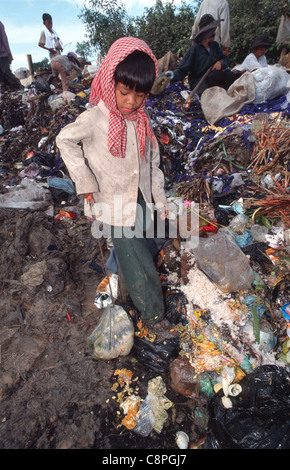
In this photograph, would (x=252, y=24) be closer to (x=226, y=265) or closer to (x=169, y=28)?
(x=169, y=28)

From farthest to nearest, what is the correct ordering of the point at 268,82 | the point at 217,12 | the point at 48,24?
the point at 48,24 → the point at 217,12 → the point at 268,82

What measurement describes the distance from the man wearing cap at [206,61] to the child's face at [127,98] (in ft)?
12.1

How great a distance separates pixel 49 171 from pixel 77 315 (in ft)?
9.03

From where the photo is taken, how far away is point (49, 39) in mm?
6727

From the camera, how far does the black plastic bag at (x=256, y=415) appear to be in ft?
4.78

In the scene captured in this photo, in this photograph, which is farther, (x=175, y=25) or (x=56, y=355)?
(x=175, y=25)

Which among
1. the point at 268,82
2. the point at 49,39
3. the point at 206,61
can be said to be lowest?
the point at 268,82

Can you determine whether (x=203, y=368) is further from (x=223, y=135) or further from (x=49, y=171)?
(x=49, y=171)

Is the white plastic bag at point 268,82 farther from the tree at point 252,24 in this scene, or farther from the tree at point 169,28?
the tree at point 169,28

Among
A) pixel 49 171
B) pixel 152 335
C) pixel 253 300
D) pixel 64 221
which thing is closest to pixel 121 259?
pixel 152 335

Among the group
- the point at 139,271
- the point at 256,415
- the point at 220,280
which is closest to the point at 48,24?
the point at 139,271

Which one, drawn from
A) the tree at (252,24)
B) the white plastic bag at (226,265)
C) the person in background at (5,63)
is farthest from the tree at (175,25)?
the white plastic bag at (226,265)

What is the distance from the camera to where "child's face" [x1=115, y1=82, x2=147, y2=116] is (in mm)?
1489

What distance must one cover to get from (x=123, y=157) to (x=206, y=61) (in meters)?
3.87
